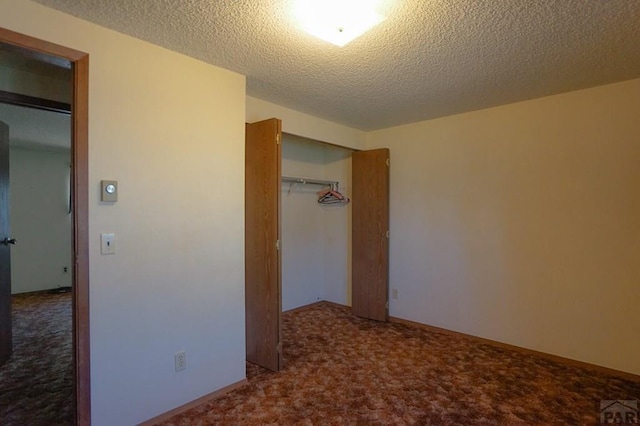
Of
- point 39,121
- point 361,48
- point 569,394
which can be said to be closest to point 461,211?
point 569,394

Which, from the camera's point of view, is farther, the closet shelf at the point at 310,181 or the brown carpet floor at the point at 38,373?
the closet shelf at the point at 310,181

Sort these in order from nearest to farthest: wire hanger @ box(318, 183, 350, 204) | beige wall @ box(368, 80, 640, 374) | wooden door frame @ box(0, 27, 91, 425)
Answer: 1. wooden door frame @ box(0, 27, 91, 425)
2. beige wall @ box(368, 80, 640, 374)
3. wire hanger @ box(318, 183, 350, 204)

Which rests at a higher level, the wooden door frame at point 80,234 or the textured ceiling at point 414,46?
the textured ceiling at point 414,46

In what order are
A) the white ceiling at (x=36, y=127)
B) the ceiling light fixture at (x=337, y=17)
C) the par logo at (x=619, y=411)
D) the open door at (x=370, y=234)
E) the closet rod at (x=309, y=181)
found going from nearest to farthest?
the ceiling light fixture at (x=337, y=17)
the par logo at (x=619, y=411)
the white ceiling at (x=36, y=127)
the open door at (x=370, y=234)
the closet rod at (x=309, y=181)

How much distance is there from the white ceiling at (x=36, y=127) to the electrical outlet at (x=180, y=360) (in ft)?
7.94

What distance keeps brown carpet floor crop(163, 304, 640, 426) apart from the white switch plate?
115 cm

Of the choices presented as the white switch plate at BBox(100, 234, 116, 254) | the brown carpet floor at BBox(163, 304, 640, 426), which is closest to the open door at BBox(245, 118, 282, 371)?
the brown carpet floor at BBox(163, 304, 640, 426)

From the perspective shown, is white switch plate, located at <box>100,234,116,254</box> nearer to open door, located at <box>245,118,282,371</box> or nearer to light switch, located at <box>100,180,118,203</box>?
light switch, located at <box>100,180,118,203</box>

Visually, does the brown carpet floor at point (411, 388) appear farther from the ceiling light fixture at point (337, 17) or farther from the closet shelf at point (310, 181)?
the ceiling light fixture at point (337, 17)

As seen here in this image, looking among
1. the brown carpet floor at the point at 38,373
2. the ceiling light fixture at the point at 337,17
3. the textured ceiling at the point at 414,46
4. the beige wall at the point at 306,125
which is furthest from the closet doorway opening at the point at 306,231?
the brown carpet floor at the point at 38,373

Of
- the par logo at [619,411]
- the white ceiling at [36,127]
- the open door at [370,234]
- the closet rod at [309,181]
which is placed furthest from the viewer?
the closet rod at [309,181]

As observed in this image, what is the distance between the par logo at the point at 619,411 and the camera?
7.01 feet

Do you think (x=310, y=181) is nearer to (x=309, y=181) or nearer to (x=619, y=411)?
(x=309, y=181)

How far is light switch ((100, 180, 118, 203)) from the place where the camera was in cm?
190
